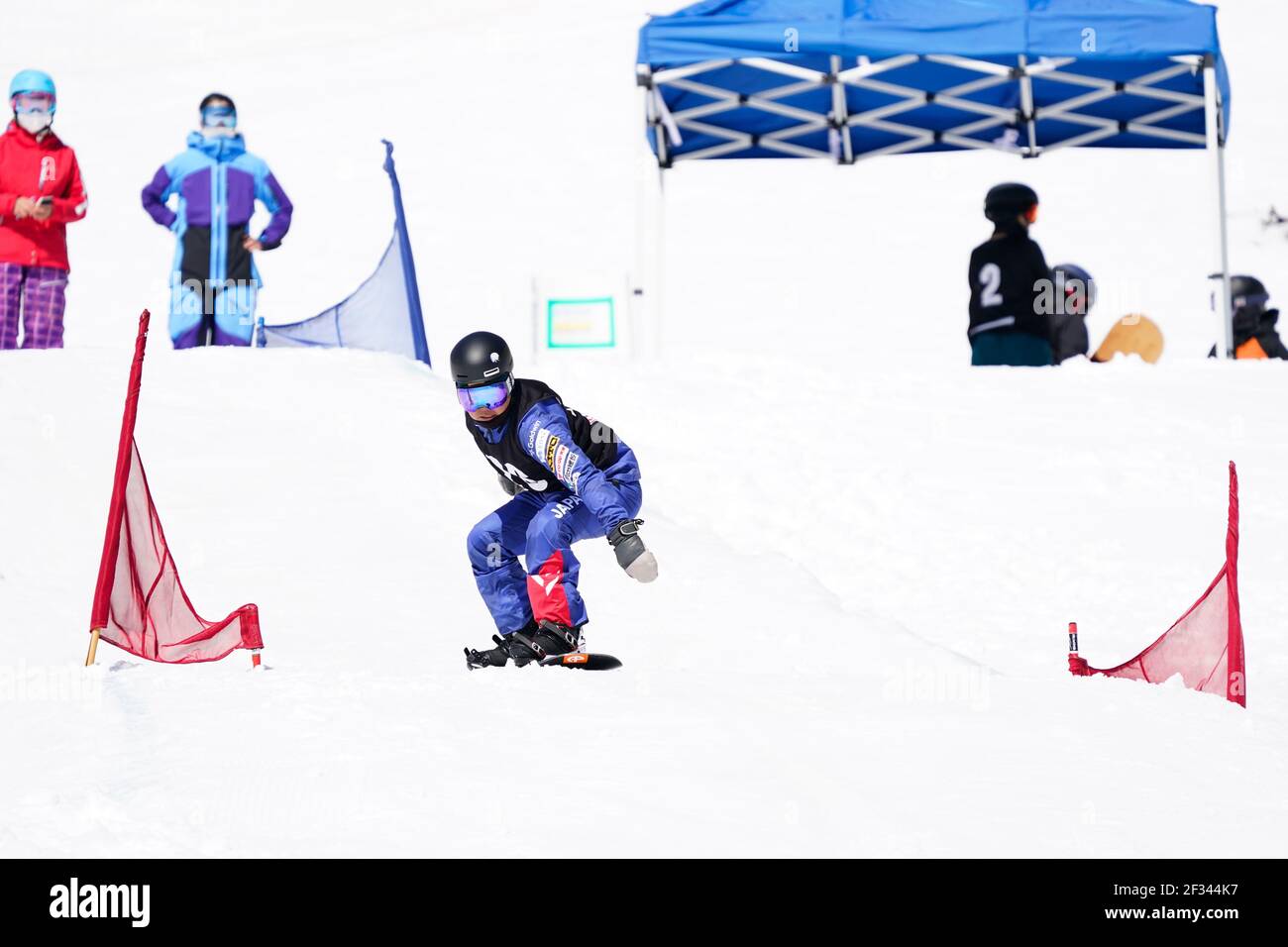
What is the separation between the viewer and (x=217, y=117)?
32.2 ft

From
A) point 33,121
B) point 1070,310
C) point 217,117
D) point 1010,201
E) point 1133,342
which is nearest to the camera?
point 33,121

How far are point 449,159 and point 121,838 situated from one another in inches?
856

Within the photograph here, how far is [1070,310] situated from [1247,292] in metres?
1.83

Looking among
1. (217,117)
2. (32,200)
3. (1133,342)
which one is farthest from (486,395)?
(1133,342)

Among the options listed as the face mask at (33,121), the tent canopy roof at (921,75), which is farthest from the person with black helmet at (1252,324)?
the face mask at (33,121)

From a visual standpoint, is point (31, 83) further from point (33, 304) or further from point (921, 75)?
point (921, 75)

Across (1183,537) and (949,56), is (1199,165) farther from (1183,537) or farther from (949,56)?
(1183,537)

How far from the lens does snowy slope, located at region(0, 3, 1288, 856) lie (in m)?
3.51

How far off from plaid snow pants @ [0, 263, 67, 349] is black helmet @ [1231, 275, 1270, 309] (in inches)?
313

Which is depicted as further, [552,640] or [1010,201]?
[1010,201]

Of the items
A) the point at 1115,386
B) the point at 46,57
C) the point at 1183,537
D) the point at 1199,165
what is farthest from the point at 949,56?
the point at 46,57

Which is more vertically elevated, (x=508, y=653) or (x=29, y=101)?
(x=29, y=101)

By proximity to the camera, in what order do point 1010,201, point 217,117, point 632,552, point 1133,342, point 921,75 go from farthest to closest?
point 921,75 → point 1133,342 → point 217,117 → point 1010,201 → point 632,552

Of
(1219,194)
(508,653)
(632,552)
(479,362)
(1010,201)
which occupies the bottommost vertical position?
(508,653)
